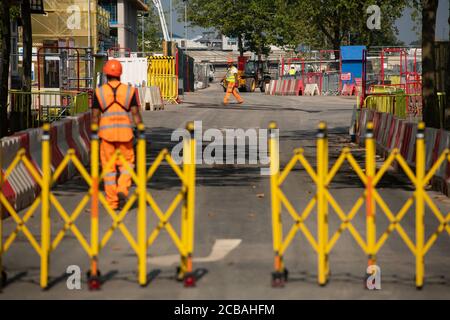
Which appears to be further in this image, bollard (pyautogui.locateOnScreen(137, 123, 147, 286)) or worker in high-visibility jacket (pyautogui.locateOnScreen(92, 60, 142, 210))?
worker in high-visibility jacket (pyautogui.locateOnScreen(92, 60, 142, 210))

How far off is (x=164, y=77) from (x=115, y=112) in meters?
37.3

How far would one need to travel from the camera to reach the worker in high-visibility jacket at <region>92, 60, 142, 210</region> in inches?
545

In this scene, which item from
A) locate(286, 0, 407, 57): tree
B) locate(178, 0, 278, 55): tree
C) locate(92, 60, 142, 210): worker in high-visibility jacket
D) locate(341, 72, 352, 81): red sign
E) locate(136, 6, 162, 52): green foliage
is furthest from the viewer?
locate(136, 6, 162, 52): green foliage

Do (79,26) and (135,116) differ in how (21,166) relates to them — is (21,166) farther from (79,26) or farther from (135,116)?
(79,26)

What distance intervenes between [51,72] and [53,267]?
129ft

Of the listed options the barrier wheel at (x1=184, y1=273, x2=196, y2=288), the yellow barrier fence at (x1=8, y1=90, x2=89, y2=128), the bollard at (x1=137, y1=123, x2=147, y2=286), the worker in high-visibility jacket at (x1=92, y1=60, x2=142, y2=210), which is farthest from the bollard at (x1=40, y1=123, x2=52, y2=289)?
the yellow barrier fence at (x1=8, y1=90, x2=89, y2=128)

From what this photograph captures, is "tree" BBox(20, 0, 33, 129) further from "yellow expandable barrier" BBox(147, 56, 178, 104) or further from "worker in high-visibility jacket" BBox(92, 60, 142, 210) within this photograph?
"yellow expandable barrier" BBox(147, 56, 178, 104)

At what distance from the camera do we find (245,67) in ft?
284

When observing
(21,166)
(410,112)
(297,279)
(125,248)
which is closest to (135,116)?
(21,166)

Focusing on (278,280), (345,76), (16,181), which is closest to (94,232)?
(278,280)

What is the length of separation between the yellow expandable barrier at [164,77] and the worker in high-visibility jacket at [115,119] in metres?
36.7

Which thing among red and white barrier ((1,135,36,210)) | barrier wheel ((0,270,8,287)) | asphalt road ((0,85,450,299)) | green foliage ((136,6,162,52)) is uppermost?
green foliage ((136,6,162,52))

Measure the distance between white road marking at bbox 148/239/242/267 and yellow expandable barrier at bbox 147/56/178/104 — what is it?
39.2 m

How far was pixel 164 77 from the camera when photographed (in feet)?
168
